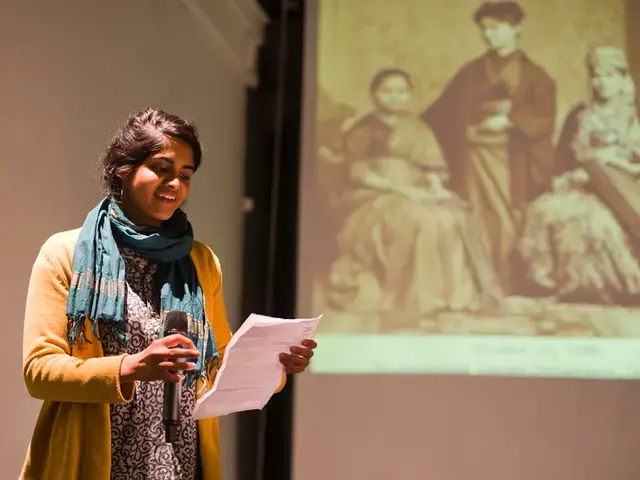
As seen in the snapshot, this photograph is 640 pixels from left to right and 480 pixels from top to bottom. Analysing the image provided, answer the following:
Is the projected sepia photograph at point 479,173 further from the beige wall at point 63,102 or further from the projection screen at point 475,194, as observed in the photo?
the beige wall at point 63,102

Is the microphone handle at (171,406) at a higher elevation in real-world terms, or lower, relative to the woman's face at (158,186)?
lower

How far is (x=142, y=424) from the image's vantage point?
123 cm

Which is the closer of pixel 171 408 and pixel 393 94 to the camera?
pixel 171 408

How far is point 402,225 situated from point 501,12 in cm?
93

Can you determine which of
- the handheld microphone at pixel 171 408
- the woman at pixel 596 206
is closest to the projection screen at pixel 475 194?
the woman at pixel 596 206

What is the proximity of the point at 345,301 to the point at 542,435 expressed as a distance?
2.84 ft

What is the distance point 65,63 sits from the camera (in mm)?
1875

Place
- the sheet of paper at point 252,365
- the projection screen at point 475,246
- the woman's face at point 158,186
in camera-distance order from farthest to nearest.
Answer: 1. the projection screen at point 475,246
2. the woman's face at point 158,186
3. the sheet of paper at point 252,365

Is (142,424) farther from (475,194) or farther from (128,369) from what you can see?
(475,194)

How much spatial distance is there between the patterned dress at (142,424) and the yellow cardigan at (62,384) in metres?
0.05

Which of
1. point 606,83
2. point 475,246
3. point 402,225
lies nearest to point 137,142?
point 402,225

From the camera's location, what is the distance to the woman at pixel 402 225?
2.58 meters

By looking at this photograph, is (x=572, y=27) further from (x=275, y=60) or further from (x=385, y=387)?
(x=385, y=387)

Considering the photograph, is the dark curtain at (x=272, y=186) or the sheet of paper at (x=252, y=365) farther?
the dark curtain at (x=272, y=186)
